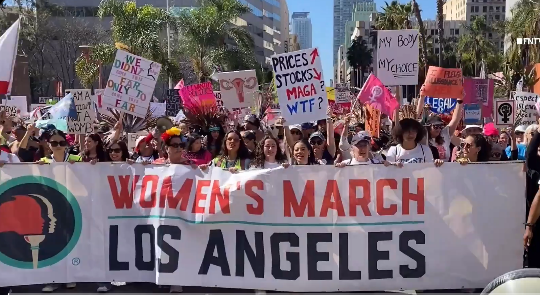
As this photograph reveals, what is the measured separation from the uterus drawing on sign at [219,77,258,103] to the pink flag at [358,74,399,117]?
255cm

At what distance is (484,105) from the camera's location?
1250 cm

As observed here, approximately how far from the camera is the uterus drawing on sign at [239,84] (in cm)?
1039

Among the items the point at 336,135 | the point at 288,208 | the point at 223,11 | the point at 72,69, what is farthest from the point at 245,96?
the point at 72,69

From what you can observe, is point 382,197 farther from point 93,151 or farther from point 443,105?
point 443,105

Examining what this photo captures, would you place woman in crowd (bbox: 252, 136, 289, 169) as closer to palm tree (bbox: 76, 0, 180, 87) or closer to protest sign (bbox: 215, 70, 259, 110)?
protest sign (bbox: 215, 70, 259, 110)

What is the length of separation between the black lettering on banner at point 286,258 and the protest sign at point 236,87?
5.28m

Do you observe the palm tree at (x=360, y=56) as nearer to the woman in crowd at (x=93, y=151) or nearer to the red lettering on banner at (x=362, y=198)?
the woman in crowd at (x=93, y=151)

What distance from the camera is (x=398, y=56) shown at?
329 inches

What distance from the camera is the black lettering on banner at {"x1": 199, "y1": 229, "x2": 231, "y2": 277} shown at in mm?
5410

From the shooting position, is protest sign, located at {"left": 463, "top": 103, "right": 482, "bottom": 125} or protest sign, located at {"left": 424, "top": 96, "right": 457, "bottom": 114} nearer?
protest sign, located at {"left": 463, "top": 103, "right": 482, "bottom": 125}

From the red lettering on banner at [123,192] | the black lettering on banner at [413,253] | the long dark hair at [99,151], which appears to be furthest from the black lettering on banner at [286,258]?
the long dark hair at [99,151]

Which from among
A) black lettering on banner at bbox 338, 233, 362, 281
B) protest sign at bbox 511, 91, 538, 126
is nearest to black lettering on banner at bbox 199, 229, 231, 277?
black lettering on banner at bbox 338, 233, 362, 281

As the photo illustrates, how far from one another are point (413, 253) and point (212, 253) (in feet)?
5.74

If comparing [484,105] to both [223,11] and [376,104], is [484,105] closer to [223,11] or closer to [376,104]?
[376,104]
